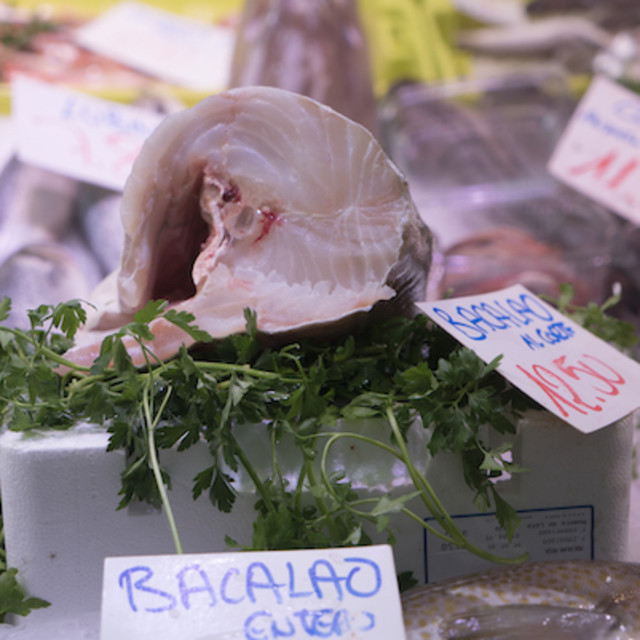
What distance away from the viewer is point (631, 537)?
1222 millimetres

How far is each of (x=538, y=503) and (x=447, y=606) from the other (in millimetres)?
249

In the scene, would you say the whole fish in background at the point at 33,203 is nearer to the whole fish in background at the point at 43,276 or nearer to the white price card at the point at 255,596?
the whole fish in background at the point at 43,276

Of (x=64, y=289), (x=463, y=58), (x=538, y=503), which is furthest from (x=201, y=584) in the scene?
(x=463, y=58)

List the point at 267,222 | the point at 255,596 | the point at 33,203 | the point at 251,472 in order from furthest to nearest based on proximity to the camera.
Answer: the point at 33,203 → the point at 267,222 → the point at 251,472 → the point at 255,596

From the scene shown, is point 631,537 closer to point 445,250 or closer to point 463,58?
point 445,250

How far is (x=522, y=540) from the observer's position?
3.31 feet

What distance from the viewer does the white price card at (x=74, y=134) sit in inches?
79.9

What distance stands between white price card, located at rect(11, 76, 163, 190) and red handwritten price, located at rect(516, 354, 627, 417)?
1.39 meters

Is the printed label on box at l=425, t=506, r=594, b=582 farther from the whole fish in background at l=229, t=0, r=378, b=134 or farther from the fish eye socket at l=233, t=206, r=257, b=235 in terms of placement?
the whole fish in background at l=229, t=0, r=378, b=134

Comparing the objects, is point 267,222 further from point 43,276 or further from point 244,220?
point 43,276

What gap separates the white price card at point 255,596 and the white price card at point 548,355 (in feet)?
0.96

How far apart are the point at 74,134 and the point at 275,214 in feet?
4.25

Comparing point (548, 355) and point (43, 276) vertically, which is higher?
point (548, 355)

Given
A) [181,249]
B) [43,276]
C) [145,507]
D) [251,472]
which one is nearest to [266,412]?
[251,472]
